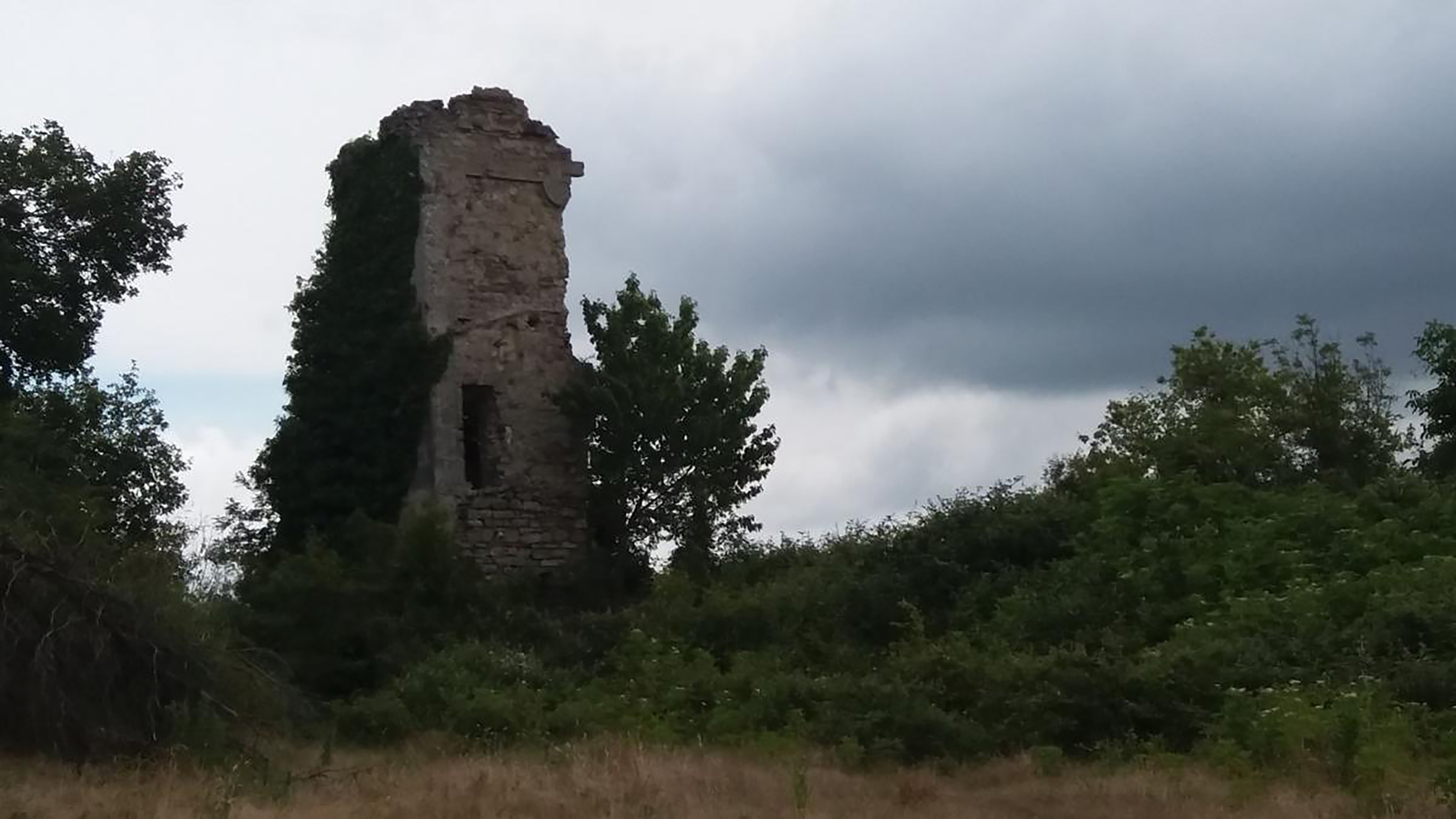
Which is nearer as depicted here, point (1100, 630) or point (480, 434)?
point (1100, 630)

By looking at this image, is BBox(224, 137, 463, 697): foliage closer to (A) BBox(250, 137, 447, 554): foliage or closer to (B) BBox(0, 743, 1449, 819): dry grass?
(A) BBox(250, 137, 447, 554): foliage

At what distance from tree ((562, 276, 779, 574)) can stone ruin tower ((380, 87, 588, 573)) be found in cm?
51

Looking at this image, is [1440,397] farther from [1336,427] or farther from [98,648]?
[98,648]

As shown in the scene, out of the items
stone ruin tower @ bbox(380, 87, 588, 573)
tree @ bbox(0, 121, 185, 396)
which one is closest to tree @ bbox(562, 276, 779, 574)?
stone ruin tower @ bbox(380, 87, 588, 573)

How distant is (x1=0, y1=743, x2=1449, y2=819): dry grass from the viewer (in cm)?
930

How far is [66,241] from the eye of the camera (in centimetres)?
2030

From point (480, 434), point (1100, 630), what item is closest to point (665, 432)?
point (480, 434)

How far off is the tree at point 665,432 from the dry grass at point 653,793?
7.61m

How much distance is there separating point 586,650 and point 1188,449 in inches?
285

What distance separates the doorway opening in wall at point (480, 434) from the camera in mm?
19359

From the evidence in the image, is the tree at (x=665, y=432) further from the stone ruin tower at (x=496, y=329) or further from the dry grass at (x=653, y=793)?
the dry grass at (x=653, y=793)

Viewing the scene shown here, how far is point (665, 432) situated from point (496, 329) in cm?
245

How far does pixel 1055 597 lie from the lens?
594 inches

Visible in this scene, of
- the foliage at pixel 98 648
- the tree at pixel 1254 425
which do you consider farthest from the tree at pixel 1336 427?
the foliage at pixel 98 648
